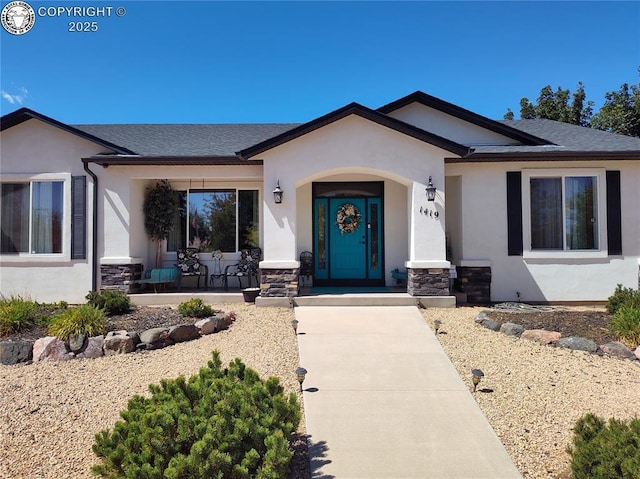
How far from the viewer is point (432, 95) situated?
10328mm

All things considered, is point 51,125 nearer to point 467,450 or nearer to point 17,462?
point 17,462

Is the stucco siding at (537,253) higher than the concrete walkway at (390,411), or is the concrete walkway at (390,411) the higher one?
the stucco siding at (537,253)

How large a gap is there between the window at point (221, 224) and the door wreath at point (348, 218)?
7.23 ft

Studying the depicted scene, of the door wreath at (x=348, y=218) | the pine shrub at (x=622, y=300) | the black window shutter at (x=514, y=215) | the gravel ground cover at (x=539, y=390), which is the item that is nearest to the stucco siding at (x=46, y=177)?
the door wreath at (x=348, y=218)

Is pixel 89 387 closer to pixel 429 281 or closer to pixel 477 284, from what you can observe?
pixel 429 281

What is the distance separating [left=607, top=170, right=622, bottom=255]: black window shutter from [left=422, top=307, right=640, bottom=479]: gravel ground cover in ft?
12.0

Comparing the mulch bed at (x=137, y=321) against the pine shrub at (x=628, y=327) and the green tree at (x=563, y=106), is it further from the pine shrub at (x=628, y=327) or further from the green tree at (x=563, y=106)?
the green tree at (x=563, y=106)

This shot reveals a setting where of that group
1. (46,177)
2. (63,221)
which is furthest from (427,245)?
(46,177)

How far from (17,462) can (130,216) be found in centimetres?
685

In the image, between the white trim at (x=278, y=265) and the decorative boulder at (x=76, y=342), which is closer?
the decorative boulder at (x=76, y=342)

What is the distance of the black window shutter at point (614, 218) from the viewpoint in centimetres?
893

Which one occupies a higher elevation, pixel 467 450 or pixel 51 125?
pixel 51 125

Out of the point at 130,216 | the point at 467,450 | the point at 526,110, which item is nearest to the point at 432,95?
the point at 130,216

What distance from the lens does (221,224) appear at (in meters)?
10.5
